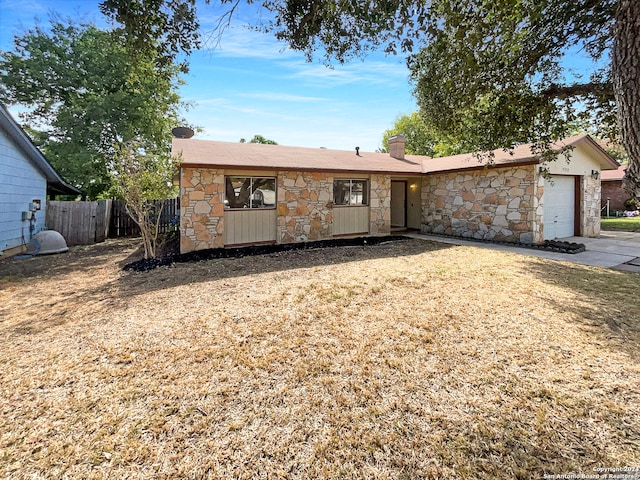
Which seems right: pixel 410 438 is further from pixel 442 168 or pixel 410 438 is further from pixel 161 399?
pixel 442 168

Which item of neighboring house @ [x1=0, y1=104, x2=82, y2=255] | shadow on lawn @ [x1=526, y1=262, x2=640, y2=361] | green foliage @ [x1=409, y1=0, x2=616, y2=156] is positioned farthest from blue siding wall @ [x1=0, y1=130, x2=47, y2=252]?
shadow on lawn @ [x1=526, y1=262, x2=640, y2=361]

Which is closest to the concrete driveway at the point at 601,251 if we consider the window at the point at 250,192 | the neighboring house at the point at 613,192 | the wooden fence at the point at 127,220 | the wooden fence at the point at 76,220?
the window at the point at 250,192

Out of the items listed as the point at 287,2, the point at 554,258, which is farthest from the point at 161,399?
the point at 554,258

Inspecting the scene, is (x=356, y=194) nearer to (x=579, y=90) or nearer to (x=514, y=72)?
(x=514, y=72)

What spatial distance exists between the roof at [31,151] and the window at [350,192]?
30.1 feet

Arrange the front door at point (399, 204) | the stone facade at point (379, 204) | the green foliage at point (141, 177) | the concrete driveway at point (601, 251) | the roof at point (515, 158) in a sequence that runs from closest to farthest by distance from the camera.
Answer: the green foliage at point (141, 177) → the concrete driveway at point (601, 251) → the roof at point (515, 158) → the stone facade at point (379, 204) → the front door at point (399, 204)

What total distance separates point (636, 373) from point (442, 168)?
10.2 meters

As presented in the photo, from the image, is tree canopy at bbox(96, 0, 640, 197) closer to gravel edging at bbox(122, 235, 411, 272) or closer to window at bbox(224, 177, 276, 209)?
gravel edging at bbox(122, 235, 411, 272)

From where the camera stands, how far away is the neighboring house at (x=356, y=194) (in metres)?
8.83

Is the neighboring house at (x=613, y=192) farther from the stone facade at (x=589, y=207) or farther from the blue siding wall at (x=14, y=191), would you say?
the blue siding wall at (x=14, y=191)

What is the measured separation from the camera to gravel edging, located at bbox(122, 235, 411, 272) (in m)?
7.47

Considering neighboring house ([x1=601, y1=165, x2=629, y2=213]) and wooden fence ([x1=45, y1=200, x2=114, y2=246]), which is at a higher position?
neighboring house ([x1=601, y1=165, x2=629, y2=213])

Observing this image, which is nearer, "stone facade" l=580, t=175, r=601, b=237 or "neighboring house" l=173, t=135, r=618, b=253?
"neighboring house" l=173, t=135, r=618, b=253

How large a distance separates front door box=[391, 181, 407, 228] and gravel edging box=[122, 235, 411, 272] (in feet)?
10.7
